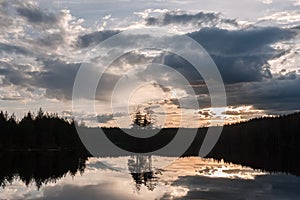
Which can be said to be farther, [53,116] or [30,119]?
[53,116]

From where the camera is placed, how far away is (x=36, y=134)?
13988 cm

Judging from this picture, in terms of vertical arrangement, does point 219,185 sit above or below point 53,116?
below

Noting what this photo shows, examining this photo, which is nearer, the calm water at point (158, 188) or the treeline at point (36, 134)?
the calm water at point (158, 188)

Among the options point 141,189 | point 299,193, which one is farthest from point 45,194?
point 299,193

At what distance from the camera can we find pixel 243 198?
37.7 meters

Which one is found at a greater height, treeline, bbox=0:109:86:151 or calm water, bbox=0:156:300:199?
treeline, bbox=0:109:86:151

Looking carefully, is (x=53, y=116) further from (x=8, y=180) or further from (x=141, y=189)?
(x=141, y=189)

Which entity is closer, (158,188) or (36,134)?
(158,188)

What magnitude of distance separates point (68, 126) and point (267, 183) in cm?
12278

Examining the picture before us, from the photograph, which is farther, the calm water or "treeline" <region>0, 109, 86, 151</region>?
"treeline" <region>0, 109, 86, 151</region>

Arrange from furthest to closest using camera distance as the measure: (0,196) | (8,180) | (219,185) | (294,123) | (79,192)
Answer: (294,123) → (8,180) → (219,185) → (79,192) → (0,196)

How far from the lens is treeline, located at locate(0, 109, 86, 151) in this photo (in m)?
130

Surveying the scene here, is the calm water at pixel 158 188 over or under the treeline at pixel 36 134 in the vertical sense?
under

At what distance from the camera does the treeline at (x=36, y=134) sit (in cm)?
12962
